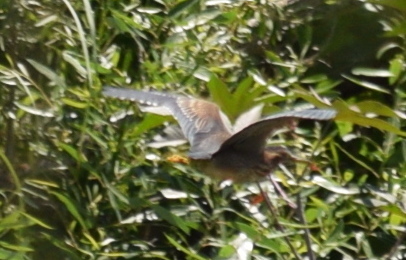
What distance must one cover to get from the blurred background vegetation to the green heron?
6 cm

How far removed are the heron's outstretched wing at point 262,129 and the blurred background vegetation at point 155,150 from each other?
0.08 metres

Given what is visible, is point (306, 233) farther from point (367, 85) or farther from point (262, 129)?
point (367, 85)

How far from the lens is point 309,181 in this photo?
8.95 ft

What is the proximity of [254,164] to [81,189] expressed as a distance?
0.38 m

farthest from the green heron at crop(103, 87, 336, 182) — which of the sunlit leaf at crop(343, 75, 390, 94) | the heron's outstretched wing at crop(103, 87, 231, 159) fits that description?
the sunlit leaf at crop(343, 75, 390, 94)

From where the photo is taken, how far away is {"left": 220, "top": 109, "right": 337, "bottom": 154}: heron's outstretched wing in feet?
7.46

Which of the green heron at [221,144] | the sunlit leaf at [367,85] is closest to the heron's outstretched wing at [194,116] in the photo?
the green heron at [221,144]

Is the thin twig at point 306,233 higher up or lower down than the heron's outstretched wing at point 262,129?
lower down

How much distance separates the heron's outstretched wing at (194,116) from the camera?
252 centimetres

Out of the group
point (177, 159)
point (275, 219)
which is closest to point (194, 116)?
point (177, 159)

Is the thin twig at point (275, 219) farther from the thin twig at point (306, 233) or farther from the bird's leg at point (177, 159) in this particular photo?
the bird's leg at point (177, 159)

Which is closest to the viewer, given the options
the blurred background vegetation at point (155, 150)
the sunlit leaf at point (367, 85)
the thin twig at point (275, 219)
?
the thin twig at point (275, 219)

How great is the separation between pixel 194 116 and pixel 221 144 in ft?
0.42

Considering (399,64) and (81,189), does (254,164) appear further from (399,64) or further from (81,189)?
(399,64)
